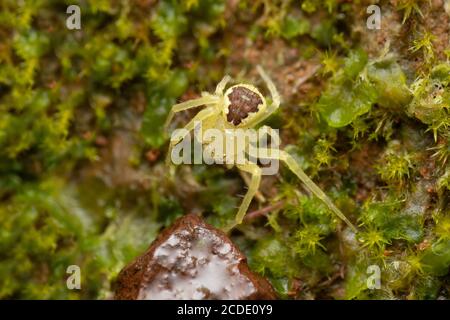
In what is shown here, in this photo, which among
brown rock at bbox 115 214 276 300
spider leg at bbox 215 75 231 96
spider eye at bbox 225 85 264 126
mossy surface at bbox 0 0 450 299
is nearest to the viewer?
brown rock at bbox 115 214 276 300

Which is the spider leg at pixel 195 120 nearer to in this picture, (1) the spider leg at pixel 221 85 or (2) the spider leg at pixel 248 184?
(1) the spider leg at pixel 221 85

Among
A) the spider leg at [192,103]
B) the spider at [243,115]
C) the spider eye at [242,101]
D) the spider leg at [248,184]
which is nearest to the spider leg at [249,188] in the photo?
the spider at [243,115]

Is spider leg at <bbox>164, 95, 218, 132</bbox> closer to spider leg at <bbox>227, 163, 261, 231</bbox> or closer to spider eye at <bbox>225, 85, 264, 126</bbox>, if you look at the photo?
spider eye at <bbox>225, 85, 264, 126</bbox>

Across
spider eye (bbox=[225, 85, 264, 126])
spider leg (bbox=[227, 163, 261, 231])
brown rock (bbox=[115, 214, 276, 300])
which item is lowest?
brown rock (bbox=[115, 214, 276, 300])

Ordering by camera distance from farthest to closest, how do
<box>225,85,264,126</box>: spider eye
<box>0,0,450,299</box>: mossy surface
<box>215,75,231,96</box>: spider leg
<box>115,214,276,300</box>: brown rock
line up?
<box>215,75,231,96</box>: spider leg, <box>225,85,264,126</box>: spider eye, <box>0,0,450,299</box>: mossy surface, <box>115,214,276,300</box>: brown rock

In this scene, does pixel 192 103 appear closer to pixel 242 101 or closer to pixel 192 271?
pixel 242 101

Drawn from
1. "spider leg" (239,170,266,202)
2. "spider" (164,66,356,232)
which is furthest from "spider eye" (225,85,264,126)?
"spider leg" (239,170,266,202)
